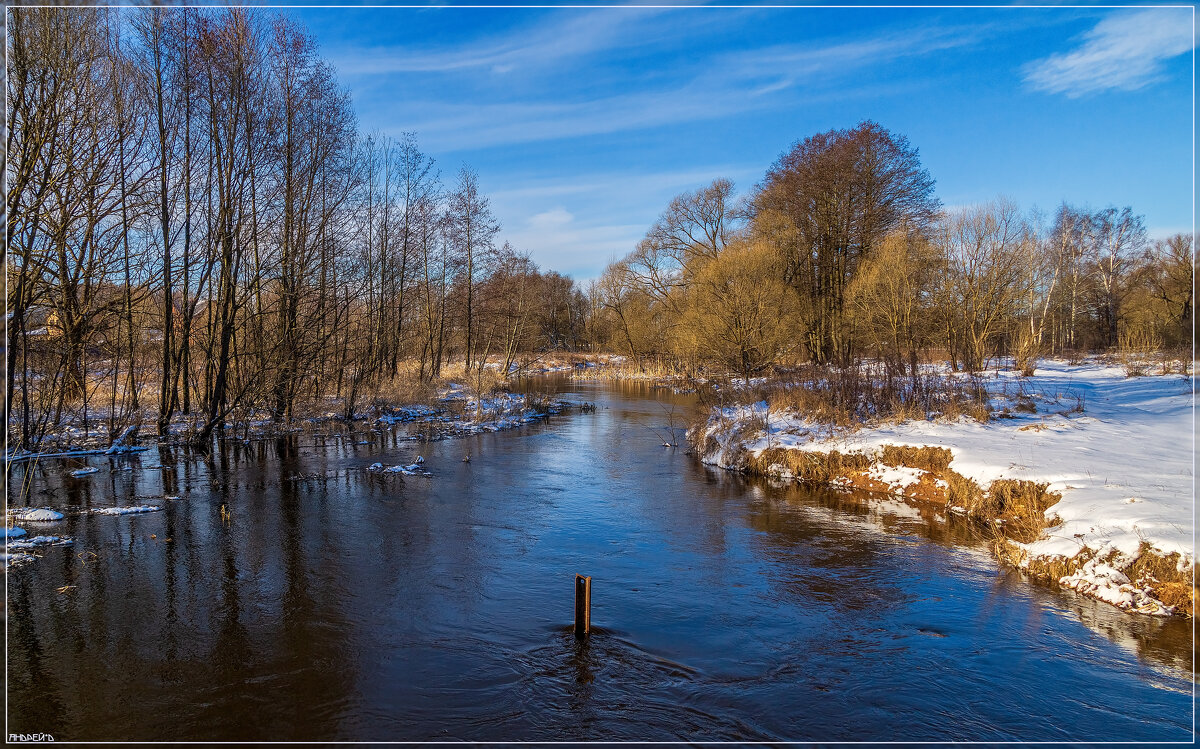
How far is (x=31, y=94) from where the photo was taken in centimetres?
916

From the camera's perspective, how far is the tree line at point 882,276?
21609mm

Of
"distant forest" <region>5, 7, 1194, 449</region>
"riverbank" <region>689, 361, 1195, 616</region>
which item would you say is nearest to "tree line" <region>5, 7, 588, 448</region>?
"distant forest" <region>5, 7, 1194, 449</region>

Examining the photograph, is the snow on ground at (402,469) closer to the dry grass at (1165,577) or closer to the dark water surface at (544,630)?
the dark water surface at (544,630)

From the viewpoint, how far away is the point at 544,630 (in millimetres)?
6453

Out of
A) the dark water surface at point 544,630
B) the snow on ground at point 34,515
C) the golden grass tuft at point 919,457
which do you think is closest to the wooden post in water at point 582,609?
Result: the dark water surface at point 544,630

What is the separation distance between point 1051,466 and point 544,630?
8626mm

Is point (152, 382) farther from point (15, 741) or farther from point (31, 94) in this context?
point (15, 741)

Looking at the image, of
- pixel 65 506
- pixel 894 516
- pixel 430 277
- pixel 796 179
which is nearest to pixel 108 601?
pixel 65 506

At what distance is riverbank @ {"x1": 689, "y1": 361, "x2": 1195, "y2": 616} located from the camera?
7.16m

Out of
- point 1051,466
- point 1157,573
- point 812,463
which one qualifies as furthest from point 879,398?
point 1157,573

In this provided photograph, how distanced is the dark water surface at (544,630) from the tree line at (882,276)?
9.35 m

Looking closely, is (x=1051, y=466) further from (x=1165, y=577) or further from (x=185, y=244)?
(x=185, y=244)

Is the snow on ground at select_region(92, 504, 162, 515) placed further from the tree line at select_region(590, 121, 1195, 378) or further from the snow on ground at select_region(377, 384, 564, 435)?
the tree line at select_region(590, 121, 1195, 378)

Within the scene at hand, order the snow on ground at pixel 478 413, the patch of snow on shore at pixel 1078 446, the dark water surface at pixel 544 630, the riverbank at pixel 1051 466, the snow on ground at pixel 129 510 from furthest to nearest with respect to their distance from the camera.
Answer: the snow on ground at pixel 478 413 < the snow on ground at pixel 129 510 < the patch of snow on shore at pixel 1078 446 < the riverbank at pixel 1051 466 < the dark water surface at pixel 544 630
